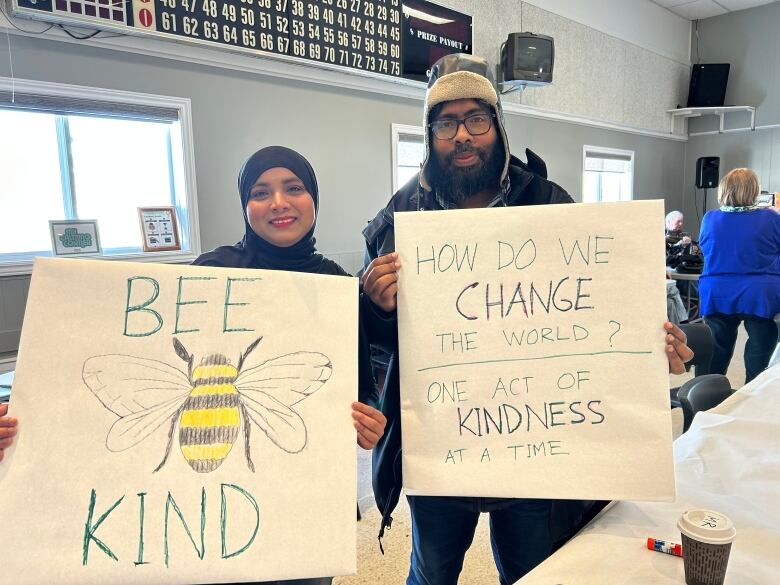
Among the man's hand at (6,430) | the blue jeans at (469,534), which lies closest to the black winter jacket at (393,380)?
the blue jeans at (469,534)

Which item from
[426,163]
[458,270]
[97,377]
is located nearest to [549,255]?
[458,270]

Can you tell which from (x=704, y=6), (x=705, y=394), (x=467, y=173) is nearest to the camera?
(x=467, y=173)

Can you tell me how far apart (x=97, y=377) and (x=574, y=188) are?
227 inches

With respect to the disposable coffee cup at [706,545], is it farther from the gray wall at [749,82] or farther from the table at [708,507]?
the gray wall at [749,82]

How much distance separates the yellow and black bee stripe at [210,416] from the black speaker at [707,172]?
7817mm

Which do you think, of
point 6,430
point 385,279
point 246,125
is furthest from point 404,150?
point 6,430

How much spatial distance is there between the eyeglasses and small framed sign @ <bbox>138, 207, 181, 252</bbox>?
234 centimetres

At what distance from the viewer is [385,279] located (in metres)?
0.92

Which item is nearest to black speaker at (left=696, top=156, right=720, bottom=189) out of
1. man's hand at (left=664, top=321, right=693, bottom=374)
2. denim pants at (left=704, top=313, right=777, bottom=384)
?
denim pants at (left=704, top=313, right=777, bottom=384)

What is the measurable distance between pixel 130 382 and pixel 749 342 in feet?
12.6

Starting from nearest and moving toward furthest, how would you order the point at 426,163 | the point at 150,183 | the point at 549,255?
the point at 549,255 < the point at 426,163 < the point at 150,183

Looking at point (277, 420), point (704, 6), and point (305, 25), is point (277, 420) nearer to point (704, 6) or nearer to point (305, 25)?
point (305, 25)

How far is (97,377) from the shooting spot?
2.61ft

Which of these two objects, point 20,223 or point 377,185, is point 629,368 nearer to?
point 20,223
